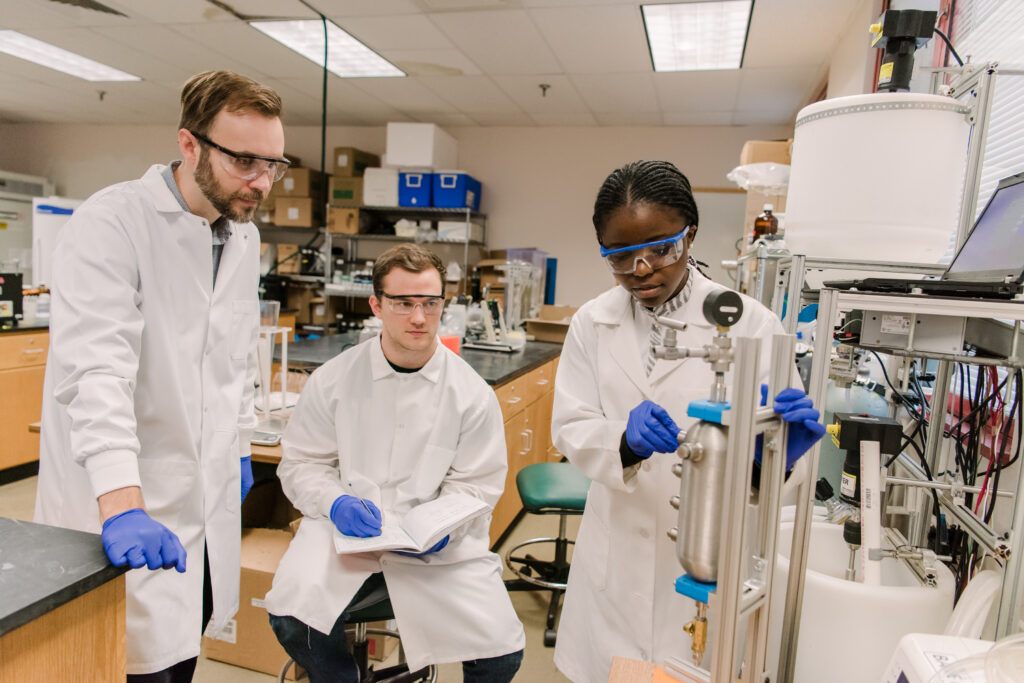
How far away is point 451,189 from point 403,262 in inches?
140

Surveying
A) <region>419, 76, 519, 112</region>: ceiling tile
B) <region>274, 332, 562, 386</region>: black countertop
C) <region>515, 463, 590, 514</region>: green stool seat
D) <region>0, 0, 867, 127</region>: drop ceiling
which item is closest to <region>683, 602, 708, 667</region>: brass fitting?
<region>515, 463, 590, 514</region>: green stool seat

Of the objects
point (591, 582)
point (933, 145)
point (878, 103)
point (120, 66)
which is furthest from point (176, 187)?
point (120, 66)

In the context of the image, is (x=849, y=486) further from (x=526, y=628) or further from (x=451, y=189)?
(x=451, y=189)

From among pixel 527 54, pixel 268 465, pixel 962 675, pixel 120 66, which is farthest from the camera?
pixel 120 66

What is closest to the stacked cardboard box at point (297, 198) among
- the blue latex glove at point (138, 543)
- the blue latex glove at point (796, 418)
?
the blue latex glove at point (138, 543)

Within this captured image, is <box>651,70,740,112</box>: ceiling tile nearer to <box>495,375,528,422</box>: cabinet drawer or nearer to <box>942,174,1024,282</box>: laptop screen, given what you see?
<box>495,375,528,422</box>: cabinet drawer

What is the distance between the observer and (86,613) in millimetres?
773

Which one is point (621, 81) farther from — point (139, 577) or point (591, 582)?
point (139, 577)

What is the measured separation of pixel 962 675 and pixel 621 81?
4.07m

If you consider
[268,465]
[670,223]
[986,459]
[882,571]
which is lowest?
[268,465]

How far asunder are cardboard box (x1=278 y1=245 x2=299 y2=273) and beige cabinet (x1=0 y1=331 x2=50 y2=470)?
2284 millimetres

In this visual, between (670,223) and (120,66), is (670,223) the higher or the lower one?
the lower one

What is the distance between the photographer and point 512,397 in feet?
8.91

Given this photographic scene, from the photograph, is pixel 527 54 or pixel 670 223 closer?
pixel 670 223
